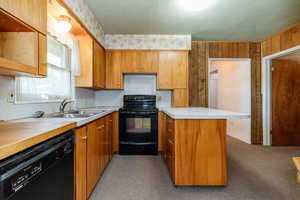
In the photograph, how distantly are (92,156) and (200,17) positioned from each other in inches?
106

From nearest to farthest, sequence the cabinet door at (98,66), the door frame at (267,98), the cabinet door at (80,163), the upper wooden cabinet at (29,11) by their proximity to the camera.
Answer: the upper wooden cabinet at (29,11), the cabinet door at (80,163), the cabinet door at (98,66), the door frame at (267,98)

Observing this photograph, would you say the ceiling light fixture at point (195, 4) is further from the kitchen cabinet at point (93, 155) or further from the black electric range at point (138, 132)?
the kitchen cabinet at point (93, 155)

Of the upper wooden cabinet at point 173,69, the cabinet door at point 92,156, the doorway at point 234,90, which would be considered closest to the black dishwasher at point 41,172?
the cabinet door at point 92,156

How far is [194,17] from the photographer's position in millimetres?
2689

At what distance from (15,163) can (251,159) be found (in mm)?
3325

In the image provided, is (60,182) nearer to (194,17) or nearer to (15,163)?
(15,163)

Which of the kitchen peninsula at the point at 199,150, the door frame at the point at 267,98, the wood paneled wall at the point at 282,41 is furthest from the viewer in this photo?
the door frame at the point at 267,98

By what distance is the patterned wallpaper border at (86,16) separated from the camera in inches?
75.7

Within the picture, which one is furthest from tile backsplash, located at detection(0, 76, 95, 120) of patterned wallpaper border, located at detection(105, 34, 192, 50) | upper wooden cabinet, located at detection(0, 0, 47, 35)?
patterned wallpaper border, located at detection(105, 34, 192, 50)

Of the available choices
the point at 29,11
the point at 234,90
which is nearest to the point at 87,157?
the point at 29,11

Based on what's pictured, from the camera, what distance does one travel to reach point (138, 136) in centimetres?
307

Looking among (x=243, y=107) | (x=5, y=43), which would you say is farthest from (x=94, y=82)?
(x=243, y=107)

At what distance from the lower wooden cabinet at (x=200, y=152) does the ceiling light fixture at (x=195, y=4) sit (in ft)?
5.54

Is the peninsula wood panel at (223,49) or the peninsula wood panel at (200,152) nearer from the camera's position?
the peninsula wood panel at (200,152)
